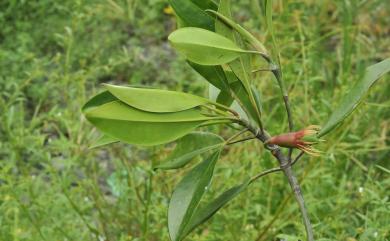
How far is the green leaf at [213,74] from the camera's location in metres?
1.24

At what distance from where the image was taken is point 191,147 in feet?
4.33

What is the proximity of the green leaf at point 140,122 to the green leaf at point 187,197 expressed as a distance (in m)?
0.10

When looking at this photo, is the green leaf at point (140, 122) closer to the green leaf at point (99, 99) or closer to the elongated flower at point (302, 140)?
the green leaf at point (99, 99)

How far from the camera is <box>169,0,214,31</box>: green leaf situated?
3.96 feet

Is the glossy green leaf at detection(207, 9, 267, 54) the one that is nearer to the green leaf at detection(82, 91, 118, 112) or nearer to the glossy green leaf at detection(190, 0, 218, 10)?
the glossy green leaf at detection(190, 0, 218, 10)

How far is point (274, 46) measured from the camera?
1.20 metres

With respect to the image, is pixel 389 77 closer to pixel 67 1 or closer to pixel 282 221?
pixel 282 221

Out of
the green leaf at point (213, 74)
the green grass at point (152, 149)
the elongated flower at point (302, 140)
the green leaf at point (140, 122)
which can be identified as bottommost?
the green grass at point (152, 149)

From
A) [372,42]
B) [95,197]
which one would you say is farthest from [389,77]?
[95,197]

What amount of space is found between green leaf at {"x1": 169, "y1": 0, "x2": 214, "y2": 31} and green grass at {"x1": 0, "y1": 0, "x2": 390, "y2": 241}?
555 millimetres

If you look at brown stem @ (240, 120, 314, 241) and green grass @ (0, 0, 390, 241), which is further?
green grass @ (0, 0, 390, 241)

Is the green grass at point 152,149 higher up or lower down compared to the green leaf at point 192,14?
lower down

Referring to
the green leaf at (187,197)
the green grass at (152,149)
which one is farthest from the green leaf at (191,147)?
the green grass at (152,149)

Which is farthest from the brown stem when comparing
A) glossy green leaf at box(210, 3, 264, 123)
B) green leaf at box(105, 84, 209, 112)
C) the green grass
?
the green grass
